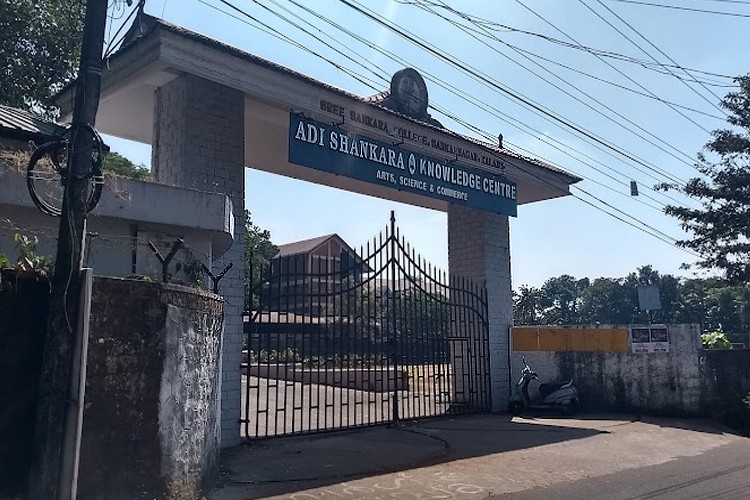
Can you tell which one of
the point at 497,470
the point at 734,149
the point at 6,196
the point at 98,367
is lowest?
the point at 497,470

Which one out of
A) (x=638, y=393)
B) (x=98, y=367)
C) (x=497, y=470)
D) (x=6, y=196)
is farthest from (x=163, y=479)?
(x=638, y=393)

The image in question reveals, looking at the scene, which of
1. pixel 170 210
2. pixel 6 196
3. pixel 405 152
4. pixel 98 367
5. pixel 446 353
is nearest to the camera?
pixel 98 367

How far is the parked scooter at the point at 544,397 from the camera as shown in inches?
554

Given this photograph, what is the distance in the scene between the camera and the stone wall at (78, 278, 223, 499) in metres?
5.42

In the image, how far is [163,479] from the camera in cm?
574

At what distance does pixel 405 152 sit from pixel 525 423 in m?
5.62

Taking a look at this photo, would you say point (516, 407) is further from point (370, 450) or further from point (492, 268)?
point (370, 450)

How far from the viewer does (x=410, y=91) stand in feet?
43.5

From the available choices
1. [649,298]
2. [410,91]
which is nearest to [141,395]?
[410,91]

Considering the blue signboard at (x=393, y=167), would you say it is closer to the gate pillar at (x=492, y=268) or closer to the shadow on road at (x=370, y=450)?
the gate pillar at (x=492, y=268)

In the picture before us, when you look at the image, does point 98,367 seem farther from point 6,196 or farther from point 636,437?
point 636,437

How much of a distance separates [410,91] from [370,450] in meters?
6.96

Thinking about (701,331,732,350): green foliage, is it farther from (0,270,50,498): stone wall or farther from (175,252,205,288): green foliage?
(0,270,50,498): stone wall

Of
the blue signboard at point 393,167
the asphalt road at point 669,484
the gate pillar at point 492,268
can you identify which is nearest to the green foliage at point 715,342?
the gate pillar at point 492,268
